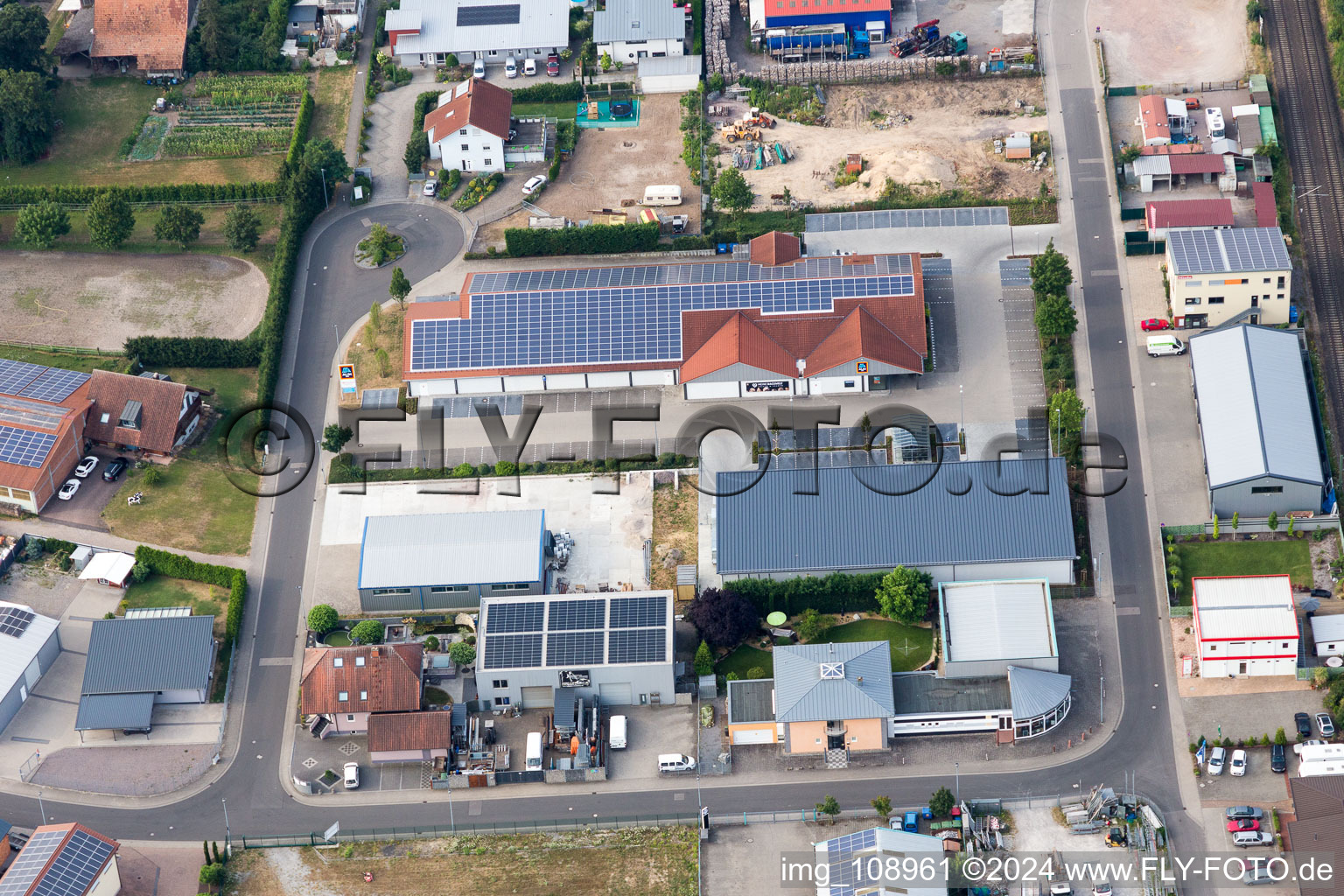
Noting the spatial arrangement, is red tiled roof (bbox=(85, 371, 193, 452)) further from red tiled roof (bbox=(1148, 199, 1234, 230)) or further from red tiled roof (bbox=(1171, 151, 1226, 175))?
red tiled roof (bbox=(1171, 151, 1226, 175))

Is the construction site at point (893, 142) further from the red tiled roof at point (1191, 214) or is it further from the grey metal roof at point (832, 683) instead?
the grey metal roof at point (832, 683)

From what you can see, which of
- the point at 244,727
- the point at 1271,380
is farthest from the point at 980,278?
the point at 244,727

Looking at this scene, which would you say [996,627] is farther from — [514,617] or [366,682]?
[366,682]

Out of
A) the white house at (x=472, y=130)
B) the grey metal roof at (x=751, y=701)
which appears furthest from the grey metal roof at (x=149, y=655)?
the white house at (x=472, y=130)

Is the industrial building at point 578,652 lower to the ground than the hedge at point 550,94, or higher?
lower

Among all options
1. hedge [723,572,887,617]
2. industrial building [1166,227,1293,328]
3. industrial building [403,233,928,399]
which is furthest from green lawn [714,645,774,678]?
industrial building [1166,227,1293,328]

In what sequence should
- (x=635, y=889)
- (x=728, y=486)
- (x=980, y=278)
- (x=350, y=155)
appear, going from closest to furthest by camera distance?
(x=635, y=889), (x=728, y=486), (x=980, y=278), (x=350, y=155)

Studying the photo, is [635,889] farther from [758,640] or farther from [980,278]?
[980,278]
